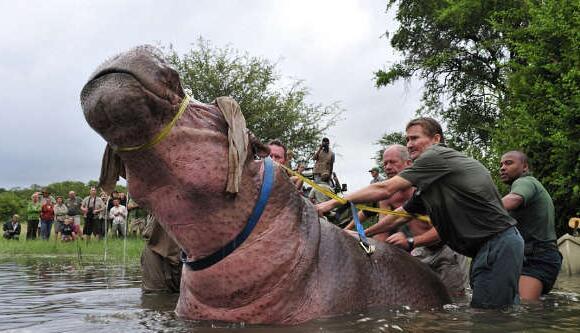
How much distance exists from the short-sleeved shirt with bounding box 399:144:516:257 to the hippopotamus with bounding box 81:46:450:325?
1084mm

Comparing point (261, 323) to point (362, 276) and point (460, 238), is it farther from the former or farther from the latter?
point (460, 238)

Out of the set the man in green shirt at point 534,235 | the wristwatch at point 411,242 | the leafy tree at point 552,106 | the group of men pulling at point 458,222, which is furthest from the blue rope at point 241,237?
the leafy tree at point 552,106

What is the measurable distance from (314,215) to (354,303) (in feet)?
1.73

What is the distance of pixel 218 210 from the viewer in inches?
126

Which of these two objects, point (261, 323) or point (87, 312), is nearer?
point (261, 323)

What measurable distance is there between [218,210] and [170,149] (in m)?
0.41

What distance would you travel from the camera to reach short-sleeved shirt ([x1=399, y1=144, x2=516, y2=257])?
187 inches

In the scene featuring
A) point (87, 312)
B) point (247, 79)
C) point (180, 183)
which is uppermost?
point (247, 79)

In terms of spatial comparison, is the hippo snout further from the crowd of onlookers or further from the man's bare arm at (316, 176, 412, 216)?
the crowd of onlookers

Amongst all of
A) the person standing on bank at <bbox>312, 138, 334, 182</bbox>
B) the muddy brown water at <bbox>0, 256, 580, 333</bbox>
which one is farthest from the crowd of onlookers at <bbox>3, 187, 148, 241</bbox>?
the muddy brown water at <bbox>0, 256, 580, 333</bbox>

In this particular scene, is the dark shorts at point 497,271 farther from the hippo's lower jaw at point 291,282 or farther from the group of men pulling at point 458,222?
the hippo's lower jaw at point 291,282

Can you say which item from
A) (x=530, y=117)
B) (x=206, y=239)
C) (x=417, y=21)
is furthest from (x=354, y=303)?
(x=417, y=21)

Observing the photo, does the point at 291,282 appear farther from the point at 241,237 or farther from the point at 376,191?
the point at 376,191

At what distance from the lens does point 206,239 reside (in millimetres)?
3221
